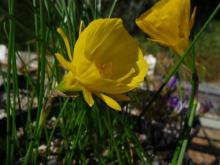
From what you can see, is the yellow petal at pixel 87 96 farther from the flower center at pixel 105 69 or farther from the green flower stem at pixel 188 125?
the green flower stem at pixel 188 125

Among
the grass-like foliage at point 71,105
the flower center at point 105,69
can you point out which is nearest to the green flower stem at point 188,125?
the grass-like foliage at point 71,105

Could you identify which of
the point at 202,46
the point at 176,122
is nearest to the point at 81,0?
the point at 176,122

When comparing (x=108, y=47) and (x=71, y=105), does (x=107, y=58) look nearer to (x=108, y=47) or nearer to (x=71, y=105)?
(x=108, y=47)

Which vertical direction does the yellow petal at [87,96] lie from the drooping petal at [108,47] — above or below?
below

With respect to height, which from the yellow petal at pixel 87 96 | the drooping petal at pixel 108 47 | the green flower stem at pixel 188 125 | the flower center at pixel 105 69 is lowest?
the green flower stem at pixel 188 125

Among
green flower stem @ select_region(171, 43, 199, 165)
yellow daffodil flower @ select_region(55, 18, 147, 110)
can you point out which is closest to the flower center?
yellow daffodil flower @ select_region(55, 18, 147, 110)

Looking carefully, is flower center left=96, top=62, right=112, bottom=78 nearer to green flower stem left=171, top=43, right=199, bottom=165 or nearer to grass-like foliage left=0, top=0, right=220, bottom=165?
grass-like foliage left=0, top=0, right=220, bottom=165

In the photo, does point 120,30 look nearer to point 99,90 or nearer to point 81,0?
point 99,90
